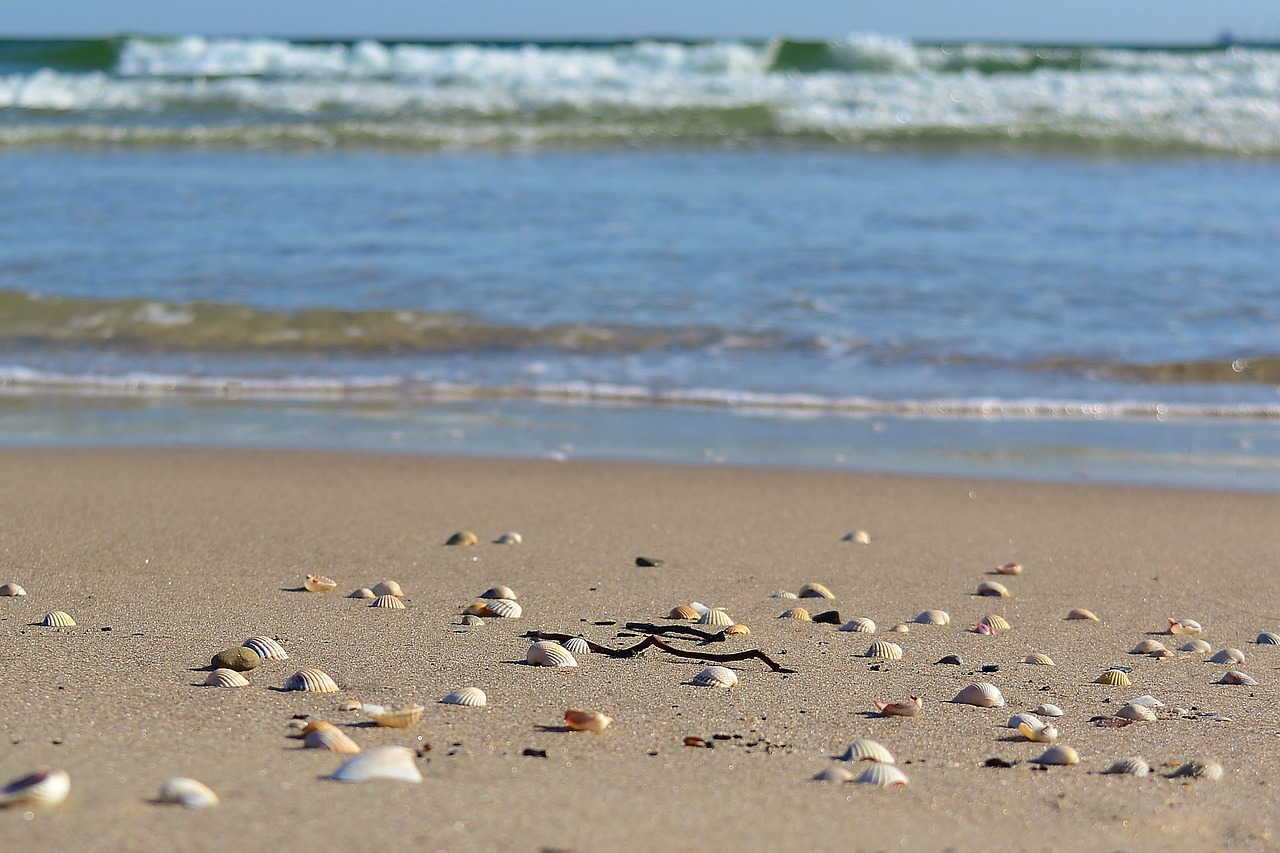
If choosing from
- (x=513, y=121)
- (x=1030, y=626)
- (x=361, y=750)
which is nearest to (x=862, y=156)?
(x=513, y=121)

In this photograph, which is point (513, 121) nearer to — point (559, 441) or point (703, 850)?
point (559, 441)

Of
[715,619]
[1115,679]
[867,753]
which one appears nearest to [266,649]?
[715,619]

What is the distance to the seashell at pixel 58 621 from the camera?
8.83 feet

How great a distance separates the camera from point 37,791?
1.57m

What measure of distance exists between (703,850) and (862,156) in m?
13.7

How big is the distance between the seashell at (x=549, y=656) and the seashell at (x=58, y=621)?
959mm

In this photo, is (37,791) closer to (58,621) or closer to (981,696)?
(58,621)

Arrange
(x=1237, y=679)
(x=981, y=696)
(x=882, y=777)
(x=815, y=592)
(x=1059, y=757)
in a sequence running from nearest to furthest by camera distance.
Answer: (x=882, y=777) < (x=1059, y=757) < (x=981, y=696) < (x=1237, y=679) < (x=815, y=592)

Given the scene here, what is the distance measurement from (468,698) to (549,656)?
0.32 meters

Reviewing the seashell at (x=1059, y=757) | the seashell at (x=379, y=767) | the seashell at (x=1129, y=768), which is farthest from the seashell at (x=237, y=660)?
the seashell at (x=1129, y=768)

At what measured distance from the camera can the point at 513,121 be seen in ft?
54.1

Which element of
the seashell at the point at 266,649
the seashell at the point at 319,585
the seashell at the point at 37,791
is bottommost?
the seashell at the point at 319,585

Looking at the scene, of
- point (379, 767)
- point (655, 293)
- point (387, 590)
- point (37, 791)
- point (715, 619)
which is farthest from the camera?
point (655, 293)

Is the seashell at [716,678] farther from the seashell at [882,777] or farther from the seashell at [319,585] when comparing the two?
the seashell at [319,585]
